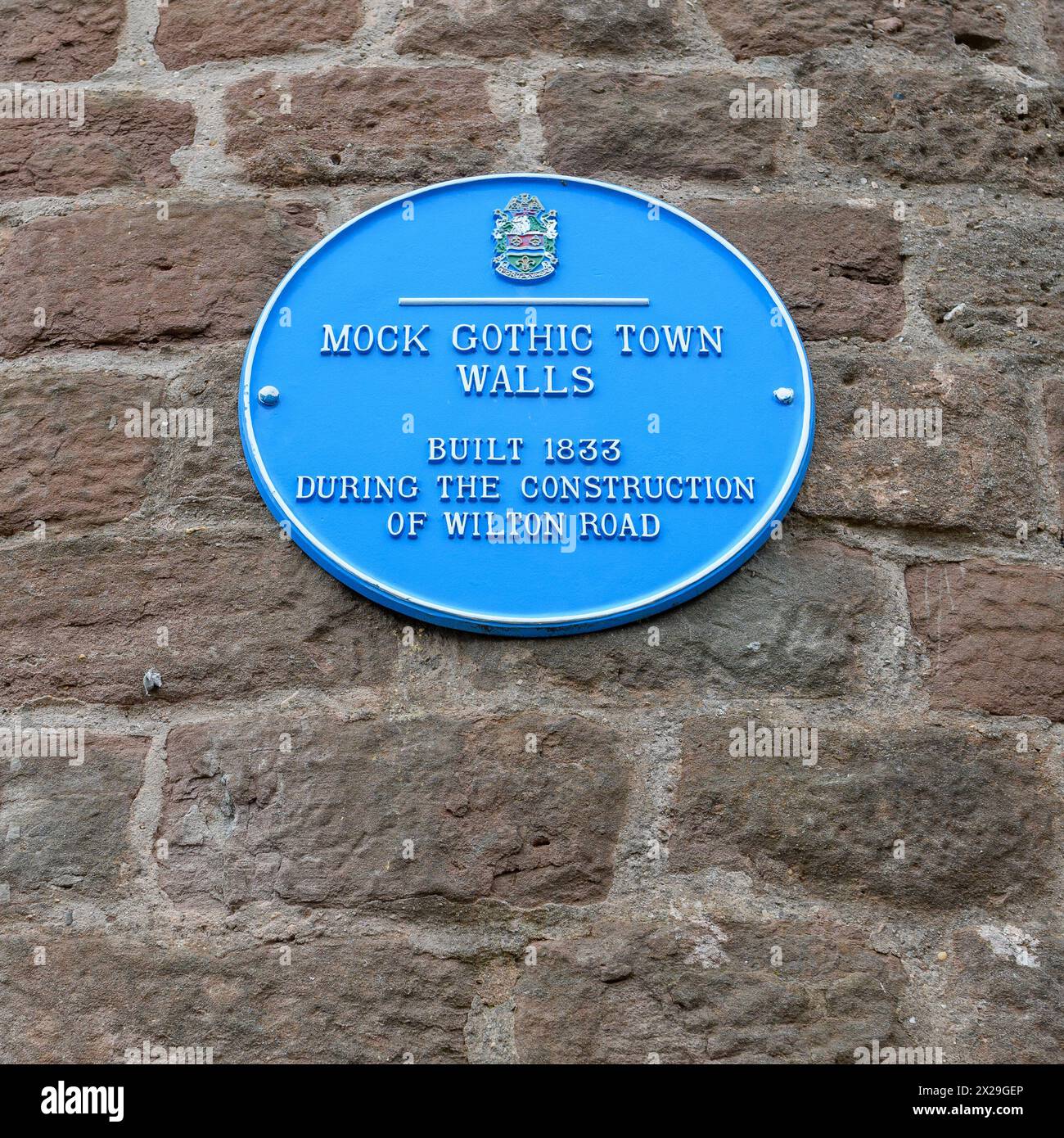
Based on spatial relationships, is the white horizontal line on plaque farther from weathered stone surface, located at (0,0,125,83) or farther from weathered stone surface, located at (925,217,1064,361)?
weathered stone surface, located at (0,0,125,83)

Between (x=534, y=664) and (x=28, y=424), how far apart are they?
100cm

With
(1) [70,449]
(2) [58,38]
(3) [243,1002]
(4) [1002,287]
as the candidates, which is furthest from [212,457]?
(4) [1002,287]

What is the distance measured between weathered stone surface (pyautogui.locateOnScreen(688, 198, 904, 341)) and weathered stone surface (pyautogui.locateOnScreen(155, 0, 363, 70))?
0.82 m

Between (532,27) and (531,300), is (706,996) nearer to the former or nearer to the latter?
(531,300)

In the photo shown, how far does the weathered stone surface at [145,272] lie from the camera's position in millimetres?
2182

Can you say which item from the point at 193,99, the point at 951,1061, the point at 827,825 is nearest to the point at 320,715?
the point at 827,825

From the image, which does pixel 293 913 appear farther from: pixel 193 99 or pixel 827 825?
pixel 193 99

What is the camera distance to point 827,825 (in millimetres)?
1900

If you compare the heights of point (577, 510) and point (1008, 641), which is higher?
point (577, 510)

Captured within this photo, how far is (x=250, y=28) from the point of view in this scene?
7.91 ft

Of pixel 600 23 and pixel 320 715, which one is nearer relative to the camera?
pixel 320 715

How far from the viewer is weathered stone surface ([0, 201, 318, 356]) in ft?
7.16

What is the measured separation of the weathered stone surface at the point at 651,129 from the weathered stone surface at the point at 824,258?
102 millimetres

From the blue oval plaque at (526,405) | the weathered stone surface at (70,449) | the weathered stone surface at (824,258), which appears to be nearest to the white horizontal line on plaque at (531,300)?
the blue oval plaque at (526,405)
